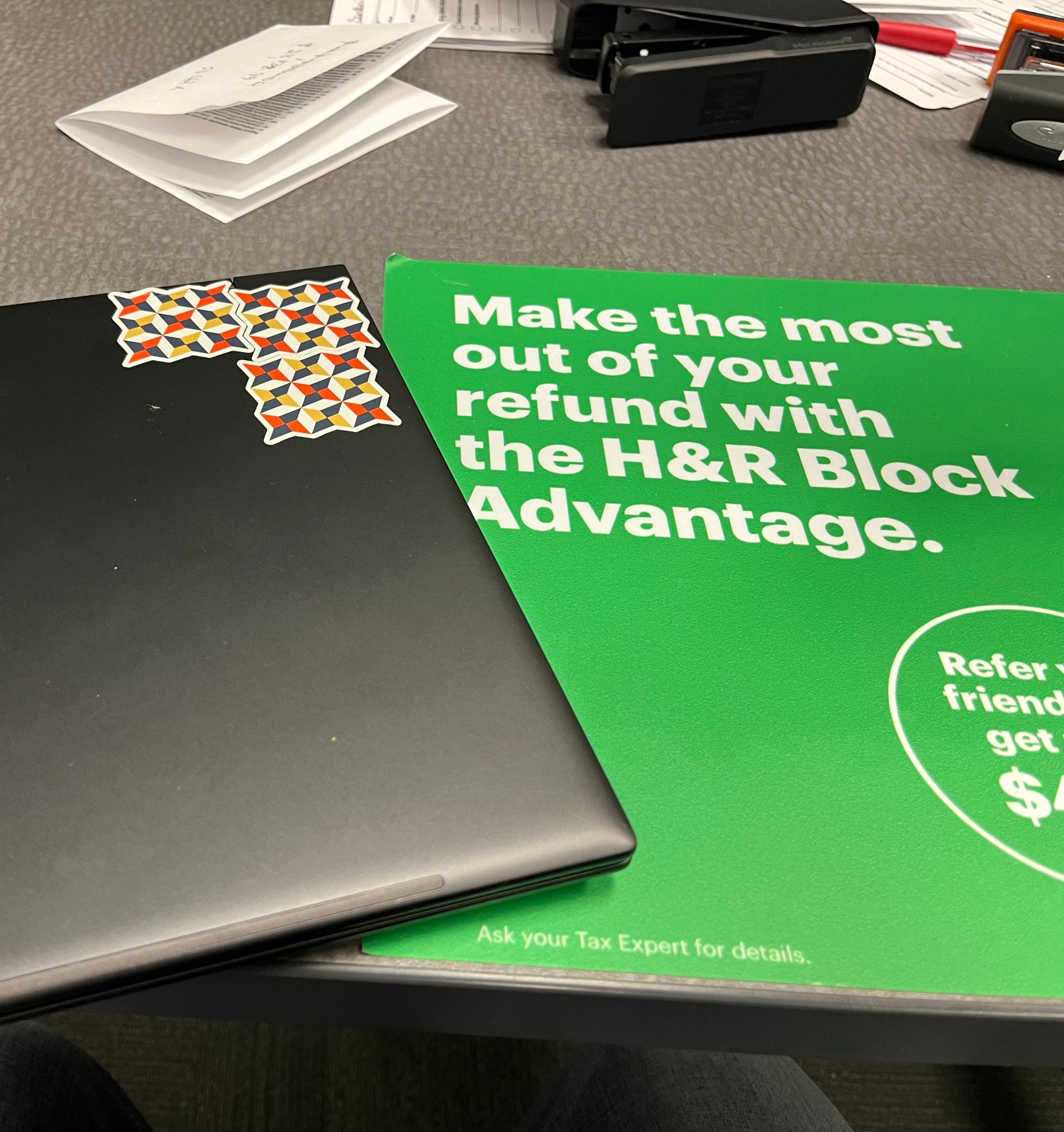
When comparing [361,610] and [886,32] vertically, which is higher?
[886,32]

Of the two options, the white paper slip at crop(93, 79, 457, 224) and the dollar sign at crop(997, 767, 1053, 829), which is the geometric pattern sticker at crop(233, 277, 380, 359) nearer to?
the white paper slip at crop(93, 79, 457, 224)

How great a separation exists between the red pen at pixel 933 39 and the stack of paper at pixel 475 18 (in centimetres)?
29

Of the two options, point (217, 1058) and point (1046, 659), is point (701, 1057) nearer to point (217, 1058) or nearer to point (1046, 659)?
point (1046, 659)

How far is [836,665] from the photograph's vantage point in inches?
15.6

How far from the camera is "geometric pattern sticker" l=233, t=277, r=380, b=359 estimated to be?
1.59ft

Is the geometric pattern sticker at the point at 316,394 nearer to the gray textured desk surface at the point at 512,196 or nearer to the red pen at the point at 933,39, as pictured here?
the gray textured desk surface at the point at 512,196

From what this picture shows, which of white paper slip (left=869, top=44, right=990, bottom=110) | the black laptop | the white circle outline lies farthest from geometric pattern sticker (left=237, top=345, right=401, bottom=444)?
white paper slip (left=869, top=44, right=990, bottom=110)

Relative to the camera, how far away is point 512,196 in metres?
0.66

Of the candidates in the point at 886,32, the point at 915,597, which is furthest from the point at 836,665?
the point at 886,32

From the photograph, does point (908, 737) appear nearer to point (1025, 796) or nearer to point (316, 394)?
point (1025, 796)

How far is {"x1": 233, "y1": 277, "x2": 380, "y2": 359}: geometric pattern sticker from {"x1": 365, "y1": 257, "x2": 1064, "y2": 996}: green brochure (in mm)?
32

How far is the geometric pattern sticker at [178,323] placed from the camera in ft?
1.51

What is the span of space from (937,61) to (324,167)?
53cm

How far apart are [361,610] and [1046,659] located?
0.89ft
